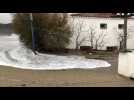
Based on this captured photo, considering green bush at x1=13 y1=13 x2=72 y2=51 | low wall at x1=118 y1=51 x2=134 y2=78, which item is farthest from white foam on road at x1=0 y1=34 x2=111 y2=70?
low wall at x1=118 y1=51 x2=134 y2=78

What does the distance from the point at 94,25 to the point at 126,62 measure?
4192 mm

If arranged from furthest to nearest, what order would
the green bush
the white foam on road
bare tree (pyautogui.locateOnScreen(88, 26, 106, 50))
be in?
1. bare tree (pyautogui.locateOnScreen(88, 26, 106, 50))
2. the green bush
3. the white foam on road

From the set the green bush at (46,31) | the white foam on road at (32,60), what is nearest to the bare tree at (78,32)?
the green bush at (46,31)

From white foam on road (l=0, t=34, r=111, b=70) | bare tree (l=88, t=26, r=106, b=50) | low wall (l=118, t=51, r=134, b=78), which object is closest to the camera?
low wall (l=118, t=51, r=134, b=78)

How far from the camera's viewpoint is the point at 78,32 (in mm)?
9047

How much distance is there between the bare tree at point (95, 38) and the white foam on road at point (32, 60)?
33.4 inches

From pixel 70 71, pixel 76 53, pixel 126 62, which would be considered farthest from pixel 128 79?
pixel 76 53

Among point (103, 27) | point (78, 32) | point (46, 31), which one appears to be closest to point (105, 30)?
point (103, 27)

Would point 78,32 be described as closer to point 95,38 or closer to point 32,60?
point 95,38

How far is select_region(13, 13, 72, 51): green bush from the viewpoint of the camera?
8.69 m

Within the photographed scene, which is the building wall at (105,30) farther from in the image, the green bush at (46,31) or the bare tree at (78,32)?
the green bush at (46,31)

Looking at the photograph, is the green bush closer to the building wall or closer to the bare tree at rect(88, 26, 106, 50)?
the building wall

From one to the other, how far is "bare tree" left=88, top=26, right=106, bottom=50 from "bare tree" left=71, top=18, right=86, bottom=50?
0.83ft
